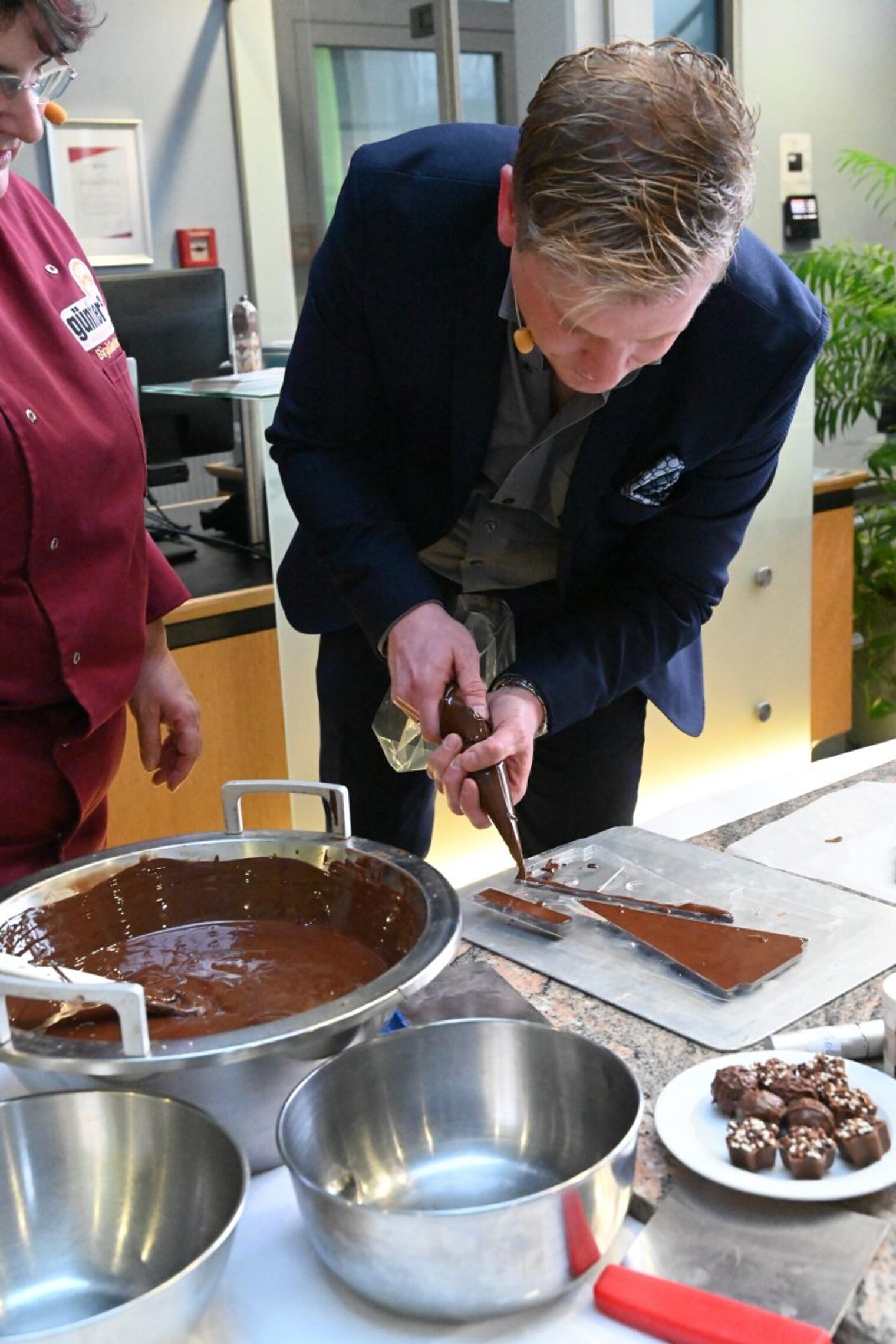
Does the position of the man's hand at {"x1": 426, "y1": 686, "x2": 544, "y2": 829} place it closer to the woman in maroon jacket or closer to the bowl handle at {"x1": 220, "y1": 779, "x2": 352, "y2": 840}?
the bowl handle at {"x1": 220, "y1": 779, "x2": 352, "y2": 840}

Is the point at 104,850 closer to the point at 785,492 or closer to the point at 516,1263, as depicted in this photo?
the point at 516,1263

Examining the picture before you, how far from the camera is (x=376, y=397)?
5.25 feet

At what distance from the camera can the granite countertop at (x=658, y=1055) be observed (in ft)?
2.54

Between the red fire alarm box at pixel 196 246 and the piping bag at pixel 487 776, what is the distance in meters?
2.81

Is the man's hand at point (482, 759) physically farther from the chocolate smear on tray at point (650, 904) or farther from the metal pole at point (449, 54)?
the metal pole at point (449, 54)

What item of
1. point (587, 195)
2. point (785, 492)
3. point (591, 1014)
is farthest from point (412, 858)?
point (785, 492)

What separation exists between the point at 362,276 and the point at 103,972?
809mm

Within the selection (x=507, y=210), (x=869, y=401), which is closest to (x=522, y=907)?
(x=507, y=210)

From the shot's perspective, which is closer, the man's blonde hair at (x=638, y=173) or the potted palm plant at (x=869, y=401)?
the man's blonde hair at (x=638, y=173)

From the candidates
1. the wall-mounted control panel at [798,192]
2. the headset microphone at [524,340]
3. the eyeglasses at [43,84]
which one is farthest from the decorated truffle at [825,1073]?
the wall-mounted control panel at [798,192]

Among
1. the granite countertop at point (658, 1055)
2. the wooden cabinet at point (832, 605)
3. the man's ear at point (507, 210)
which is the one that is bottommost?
the wooden cabinet at point (832, 605)

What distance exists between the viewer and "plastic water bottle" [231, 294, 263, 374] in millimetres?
2727

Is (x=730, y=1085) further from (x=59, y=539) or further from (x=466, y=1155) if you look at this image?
(x=59, y=539)

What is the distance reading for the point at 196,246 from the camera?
3838 mm
